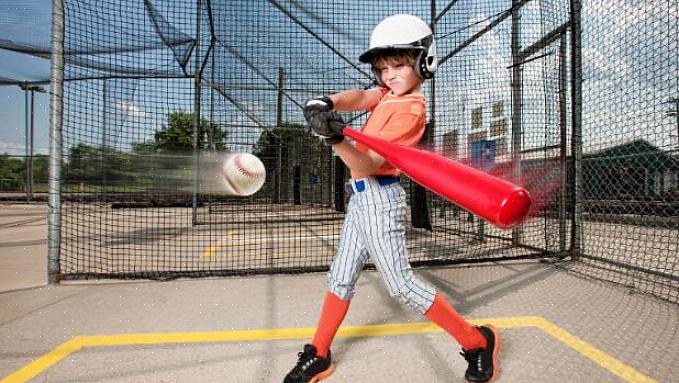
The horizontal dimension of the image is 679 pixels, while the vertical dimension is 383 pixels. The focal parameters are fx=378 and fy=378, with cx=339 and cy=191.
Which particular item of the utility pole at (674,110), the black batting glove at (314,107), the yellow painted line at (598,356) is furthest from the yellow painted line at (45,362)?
the utility pole at (674,110)

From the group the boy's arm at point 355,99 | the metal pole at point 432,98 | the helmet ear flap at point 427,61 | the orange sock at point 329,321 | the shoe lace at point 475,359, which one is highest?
the metal pole at point 432,98

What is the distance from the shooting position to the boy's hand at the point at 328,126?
52.7 inches

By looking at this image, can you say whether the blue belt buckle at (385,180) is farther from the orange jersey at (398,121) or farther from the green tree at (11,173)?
the green tree at (11,173)

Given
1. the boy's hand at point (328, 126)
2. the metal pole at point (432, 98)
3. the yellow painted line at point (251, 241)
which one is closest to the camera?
the boy's hand at point (328, 126)

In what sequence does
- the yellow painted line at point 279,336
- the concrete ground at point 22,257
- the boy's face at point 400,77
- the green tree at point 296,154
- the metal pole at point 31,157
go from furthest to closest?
the metal pole at point 31,157
the green tree at point 296,154
the concrete ground at point 22,257
the yellow painted line at point 279,336
the boy's face at point 400,77

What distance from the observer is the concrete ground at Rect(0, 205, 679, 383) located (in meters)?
1.73

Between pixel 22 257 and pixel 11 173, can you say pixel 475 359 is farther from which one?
pixel 11 173

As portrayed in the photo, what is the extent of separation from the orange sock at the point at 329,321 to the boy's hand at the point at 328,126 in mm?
726

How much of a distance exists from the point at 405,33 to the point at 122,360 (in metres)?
2.00

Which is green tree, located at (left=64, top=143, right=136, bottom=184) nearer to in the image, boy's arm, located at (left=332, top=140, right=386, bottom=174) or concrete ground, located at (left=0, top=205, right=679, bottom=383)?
concrete ground, located at (left=0, top=205, right=679, bottom=383)

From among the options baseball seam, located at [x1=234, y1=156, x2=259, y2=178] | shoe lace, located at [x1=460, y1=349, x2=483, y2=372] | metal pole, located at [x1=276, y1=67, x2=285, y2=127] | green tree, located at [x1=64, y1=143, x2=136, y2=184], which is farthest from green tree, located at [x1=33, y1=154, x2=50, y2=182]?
shoe lace, located at [x1=460, y1=349, x2=483, y2=372]

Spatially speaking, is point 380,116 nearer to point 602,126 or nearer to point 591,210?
point 602,126

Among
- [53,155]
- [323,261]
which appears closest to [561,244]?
[323,261]

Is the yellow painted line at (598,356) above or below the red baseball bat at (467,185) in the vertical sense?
below
